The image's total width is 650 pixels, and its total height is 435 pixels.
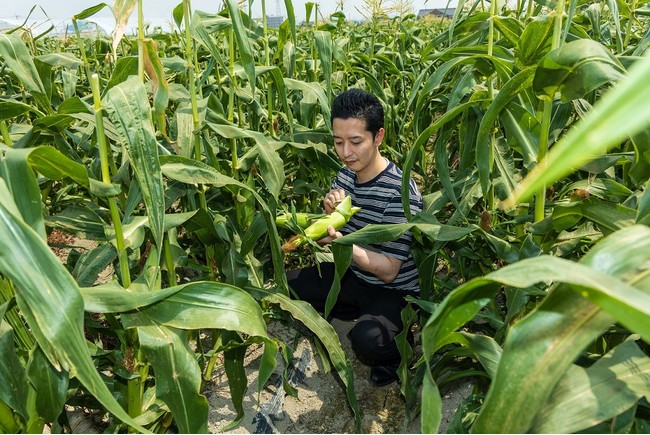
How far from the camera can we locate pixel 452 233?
163 centimetres

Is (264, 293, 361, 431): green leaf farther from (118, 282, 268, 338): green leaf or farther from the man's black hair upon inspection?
the man's black hair

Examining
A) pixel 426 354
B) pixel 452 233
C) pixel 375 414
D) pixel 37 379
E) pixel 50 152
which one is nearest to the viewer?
pixel 426 354

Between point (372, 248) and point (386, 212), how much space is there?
20 centimetres

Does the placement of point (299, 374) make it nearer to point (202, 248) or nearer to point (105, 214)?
point (202, 248)

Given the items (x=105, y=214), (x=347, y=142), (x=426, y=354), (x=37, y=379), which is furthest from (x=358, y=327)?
(x=426, y=354)

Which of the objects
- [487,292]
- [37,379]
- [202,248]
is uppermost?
[487,292]

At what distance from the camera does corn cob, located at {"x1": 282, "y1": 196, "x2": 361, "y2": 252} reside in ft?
6.53

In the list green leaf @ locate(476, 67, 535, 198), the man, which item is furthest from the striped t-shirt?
green leaf @ locate(476, 67, 535, 198)

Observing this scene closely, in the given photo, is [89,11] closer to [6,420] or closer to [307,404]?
[6,420]

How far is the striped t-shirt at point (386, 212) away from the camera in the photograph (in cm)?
225

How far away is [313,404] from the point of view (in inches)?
85.8

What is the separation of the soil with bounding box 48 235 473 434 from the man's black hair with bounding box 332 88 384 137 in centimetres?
91

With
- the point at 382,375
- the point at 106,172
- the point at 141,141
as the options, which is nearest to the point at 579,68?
the point at 141,141

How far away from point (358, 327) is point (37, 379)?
1311 mm
